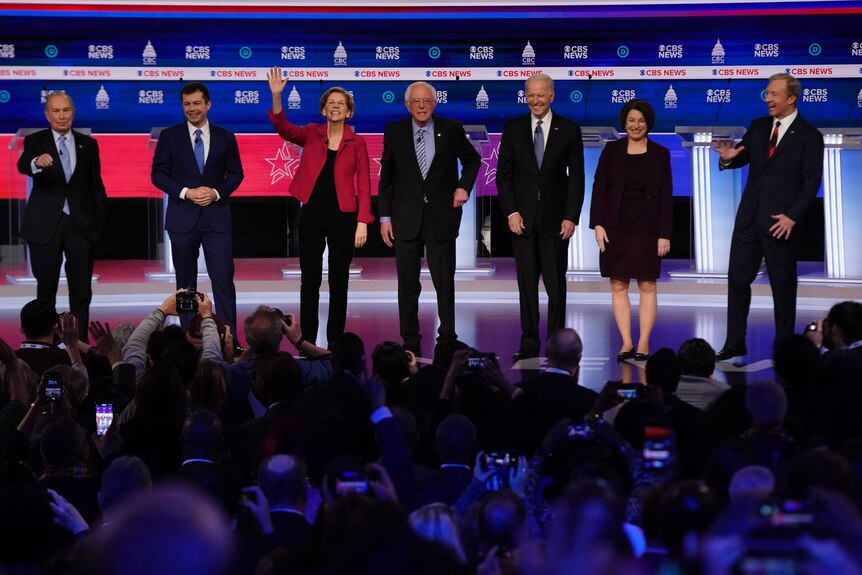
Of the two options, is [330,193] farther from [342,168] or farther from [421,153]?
[421,153]

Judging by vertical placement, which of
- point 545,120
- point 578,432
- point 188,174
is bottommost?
point 578,432

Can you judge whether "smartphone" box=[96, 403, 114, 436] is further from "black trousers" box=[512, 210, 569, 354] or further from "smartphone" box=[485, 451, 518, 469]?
"black trousers" box=[512, 210, 569, 354]

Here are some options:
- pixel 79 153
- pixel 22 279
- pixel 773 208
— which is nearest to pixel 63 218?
pixel 79 153

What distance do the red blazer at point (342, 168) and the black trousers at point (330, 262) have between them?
0.29ft

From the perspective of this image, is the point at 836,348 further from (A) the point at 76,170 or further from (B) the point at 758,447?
(A) the point at 76,170

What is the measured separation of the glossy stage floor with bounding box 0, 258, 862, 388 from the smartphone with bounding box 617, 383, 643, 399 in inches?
105

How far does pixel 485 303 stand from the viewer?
28.0 ft

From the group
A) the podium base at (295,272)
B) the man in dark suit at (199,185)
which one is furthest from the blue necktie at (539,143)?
the podium base at (295,272)

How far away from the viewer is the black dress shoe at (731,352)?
5598mm

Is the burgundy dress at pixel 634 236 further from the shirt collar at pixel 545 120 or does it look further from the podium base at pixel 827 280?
the podium base at pixel 827 280

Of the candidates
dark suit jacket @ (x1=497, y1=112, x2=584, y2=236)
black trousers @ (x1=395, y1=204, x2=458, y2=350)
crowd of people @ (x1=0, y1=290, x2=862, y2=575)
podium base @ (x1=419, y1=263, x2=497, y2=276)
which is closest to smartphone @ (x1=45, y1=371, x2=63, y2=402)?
crowd of people @ (x1=0, y1=290, x2=862, y2=575)

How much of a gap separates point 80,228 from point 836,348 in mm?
3773

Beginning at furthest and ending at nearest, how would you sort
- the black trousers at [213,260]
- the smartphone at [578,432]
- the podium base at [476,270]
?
the podium base at [476,270] < the black trousers at [213,260] < the smartphone at [578,432]

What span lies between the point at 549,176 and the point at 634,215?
17.7 inches
